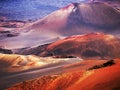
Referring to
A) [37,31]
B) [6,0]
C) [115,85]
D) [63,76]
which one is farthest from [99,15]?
[115,85]

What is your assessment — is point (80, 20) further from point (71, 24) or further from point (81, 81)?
point (81, 81)

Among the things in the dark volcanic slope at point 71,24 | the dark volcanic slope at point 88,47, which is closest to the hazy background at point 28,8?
the dark volcanic slope at point 71,24

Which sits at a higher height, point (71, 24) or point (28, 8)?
point (28, 8)

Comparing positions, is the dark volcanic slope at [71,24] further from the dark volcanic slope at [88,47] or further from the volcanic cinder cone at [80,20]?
the dark volcanic slope at [88,47]

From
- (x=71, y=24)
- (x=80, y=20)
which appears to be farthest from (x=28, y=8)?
(x=80, y=20)

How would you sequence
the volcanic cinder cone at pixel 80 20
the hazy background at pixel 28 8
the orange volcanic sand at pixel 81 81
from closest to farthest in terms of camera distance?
1. the orange volcanic sand at pixel 81 81
2. the volcanic cinder cone at pixel 80 20
3. the hazy background at pixel 28 8

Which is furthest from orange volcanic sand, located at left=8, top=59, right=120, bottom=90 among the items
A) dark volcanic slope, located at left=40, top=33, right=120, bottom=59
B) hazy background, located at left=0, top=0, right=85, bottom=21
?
hazy background, located at left=0, top=0, right=85, bottom=21

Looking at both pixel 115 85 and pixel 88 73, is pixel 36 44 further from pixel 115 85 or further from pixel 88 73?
pixel 115 85
